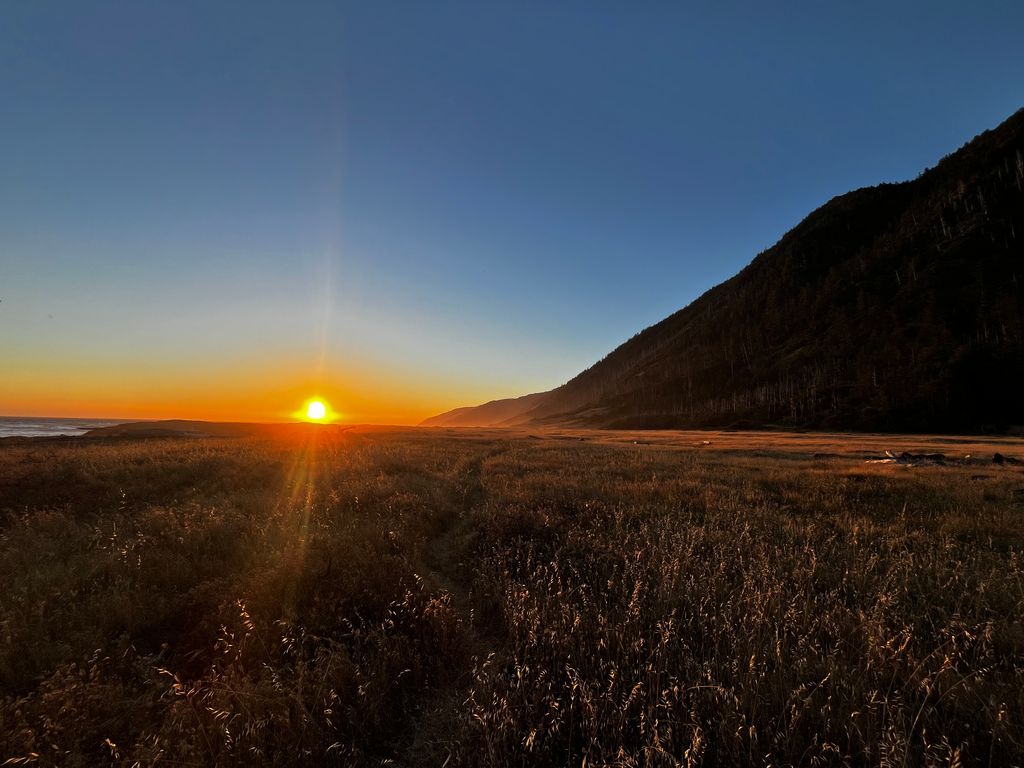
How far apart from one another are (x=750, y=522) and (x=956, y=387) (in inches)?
4150

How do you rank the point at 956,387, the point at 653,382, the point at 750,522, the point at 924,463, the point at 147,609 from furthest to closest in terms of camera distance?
1. the point at 653,382
2. the point at 956,387
3. the point at 924,463
4. the point at 750,522
5. the point at 147,609

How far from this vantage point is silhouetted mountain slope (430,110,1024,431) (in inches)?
3214

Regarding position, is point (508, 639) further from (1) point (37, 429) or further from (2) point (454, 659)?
(1) point (37, 429)

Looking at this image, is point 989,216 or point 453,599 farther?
point 989,216

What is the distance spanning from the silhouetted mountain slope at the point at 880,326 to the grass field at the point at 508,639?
99.4 metres

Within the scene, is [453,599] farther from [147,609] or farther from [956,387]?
[956,387]

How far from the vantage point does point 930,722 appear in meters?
3.21

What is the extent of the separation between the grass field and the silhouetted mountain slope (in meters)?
99.4

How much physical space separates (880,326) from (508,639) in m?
138

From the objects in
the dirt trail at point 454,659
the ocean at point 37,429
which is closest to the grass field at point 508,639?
the dirt trail at point 454,659

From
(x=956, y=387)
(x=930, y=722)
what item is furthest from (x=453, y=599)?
(x=956, y=387)

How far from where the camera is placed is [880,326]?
10494cm

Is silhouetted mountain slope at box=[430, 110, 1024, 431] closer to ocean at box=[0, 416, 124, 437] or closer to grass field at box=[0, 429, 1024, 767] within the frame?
grass field at box=[0, 429, 1024, 767]

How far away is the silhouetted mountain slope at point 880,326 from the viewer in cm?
8162
